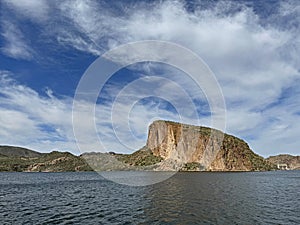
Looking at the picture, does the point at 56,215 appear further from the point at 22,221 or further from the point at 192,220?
the point at 192,220

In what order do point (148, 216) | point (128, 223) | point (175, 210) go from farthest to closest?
point (175, 210)
point (148, 216)
point (128, 223)

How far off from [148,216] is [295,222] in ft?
66.9

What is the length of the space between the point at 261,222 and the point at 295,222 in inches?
179

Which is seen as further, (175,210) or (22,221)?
(175,210)

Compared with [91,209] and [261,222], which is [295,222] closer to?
[261,222]

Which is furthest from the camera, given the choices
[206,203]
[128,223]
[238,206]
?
[206,203]

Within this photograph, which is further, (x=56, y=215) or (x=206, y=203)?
(x=206, y=203)

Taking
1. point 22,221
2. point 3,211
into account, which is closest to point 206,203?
point 22,221

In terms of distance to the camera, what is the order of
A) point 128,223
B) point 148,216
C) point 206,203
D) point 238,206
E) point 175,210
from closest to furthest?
point 128,223
point 148,216
point 175,210
point 238,206
point 206,203

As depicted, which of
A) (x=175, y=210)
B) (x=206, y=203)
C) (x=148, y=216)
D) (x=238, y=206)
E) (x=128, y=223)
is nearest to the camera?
(x=128, y=223)

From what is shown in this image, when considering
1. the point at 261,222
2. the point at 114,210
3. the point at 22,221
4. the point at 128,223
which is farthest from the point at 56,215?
the point at 261,222

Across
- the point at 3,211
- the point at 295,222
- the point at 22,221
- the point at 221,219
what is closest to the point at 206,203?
the point at 221,219

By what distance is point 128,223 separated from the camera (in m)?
38.8

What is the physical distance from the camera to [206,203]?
55562 millimetres
